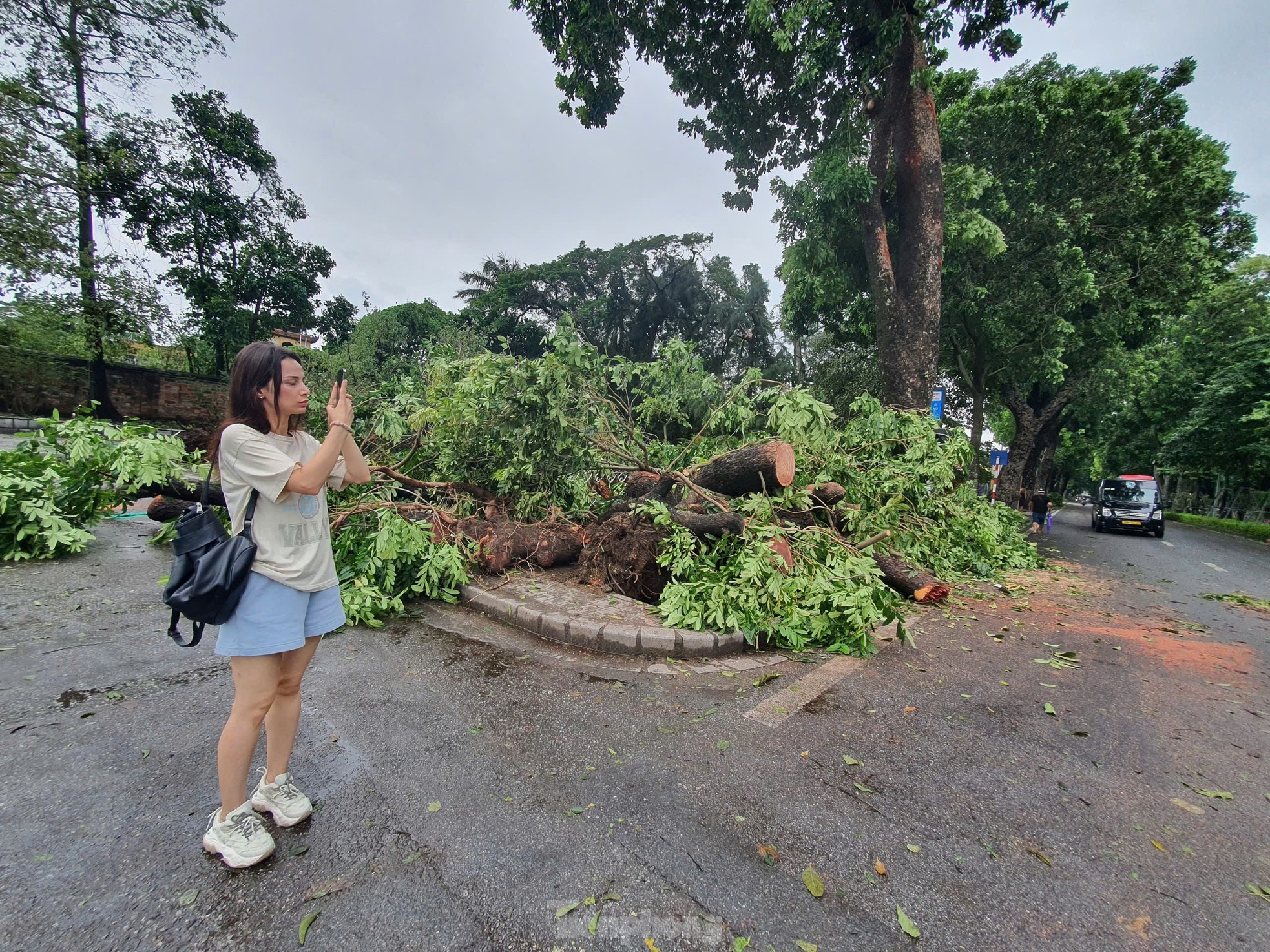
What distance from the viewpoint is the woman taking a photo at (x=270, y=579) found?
1.80 meters

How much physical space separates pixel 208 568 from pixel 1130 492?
22427 millimetres

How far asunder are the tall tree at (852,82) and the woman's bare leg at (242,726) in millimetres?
9525

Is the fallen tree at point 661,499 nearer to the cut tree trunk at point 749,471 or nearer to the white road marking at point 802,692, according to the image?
the cut tree trunk at point 749,471

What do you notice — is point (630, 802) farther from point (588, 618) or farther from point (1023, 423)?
point (1023, 423)

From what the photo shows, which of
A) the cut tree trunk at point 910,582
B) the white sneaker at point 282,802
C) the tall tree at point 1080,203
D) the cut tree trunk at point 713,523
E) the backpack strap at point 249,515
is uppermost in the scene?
the tall tree at point 1080,203

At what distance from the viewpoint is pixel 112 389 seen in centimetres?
1952

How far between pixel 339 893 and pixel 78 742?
171 cm

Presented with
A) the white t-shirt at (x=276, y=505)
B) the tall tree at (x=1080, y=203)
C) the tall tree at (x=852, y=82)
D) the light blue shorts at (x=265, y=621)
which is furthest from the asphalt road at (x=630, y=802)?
the tall tree at (x=1080, y=203)

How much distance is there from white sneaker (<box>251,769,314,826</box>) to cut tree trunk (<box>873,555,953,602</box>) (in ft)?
16.8

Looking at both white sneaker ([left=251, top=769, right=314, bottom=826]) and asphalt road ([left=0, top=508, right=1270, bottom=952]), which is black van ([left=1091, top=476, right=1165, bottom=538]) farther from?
white sneaker ([left=251, top=769, right=314, bottom=826])

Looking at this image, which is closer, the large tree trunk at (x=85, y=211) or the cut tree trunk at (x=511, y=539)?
the cut tree trunk at (x=511, y=539)

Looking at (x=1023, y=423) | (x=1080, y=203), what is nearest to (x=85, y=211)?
(x=1080, y=203)

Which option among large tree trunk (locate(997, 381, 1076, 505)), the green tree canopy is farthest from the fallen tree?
the green tree canopy

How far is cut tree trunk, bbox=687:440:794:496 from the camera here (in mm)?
5262
